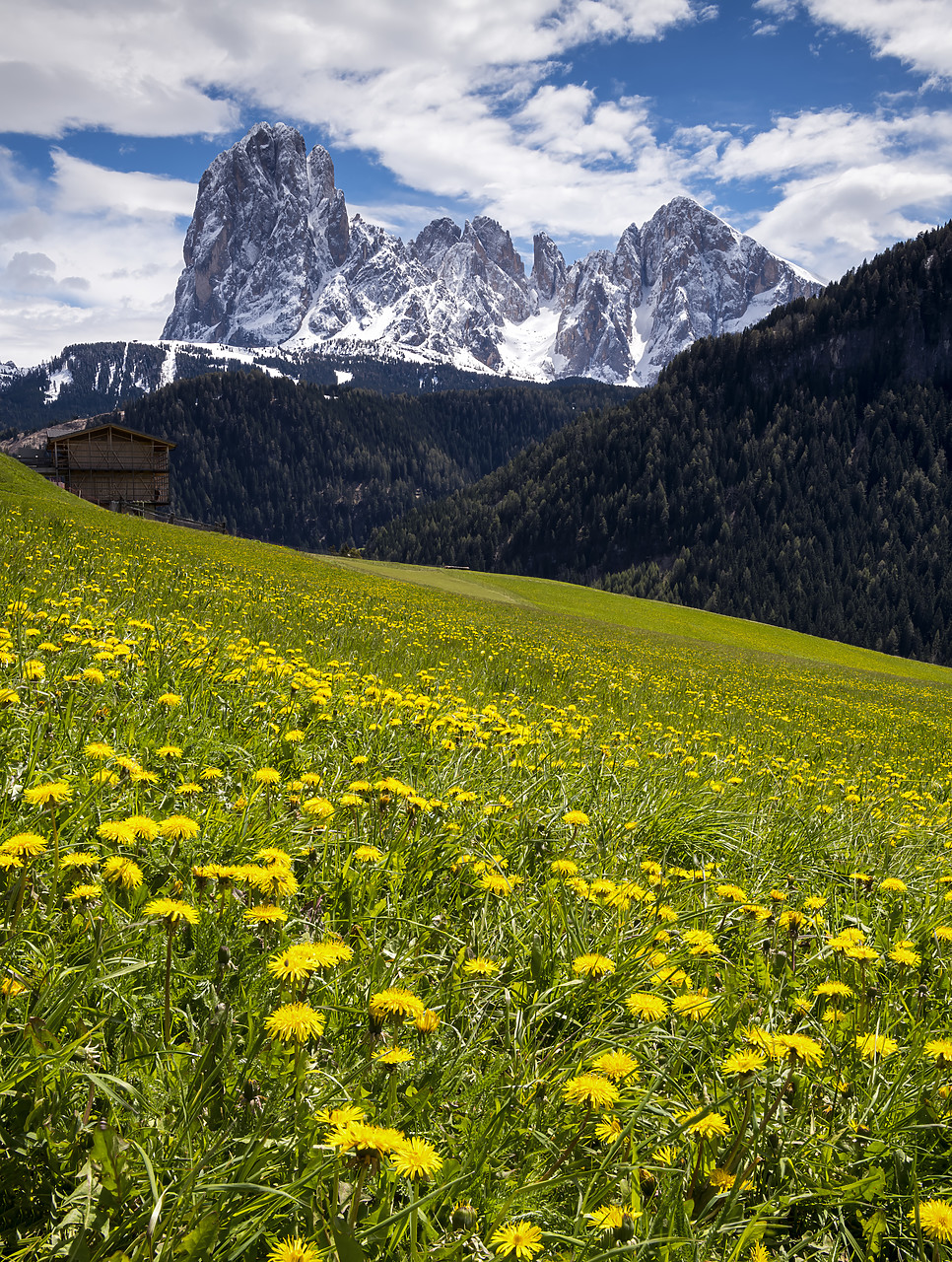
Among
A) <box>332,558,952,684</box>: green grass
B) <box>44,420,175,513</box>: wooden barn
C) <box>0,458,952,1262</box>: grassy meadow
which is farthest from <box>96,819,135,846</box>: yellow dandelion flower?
<box>44,420,175,513</box>: wooden barn

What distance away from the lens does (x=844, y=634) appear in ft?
454

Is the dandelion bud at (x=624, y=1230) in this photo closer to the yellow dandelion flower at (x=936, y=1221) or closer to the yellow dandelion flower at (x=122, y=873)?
the yellow dandelion flower at (x=936, y=1221)

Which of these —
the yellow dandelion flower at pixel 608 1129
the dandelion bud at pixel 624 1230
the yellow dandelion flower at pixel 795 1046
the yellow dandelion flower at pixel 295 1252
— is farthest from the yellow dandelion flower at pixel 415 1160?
the yellow dandelion flower at pixel 795 1046

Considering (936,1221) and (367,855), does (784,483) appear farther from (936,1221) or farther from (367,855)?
(936,1221)

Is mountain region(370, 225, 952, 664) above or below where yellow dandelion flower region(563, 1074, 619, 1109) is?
A: above

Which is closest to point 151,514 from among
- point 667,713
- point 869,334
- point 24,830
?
point 667,713

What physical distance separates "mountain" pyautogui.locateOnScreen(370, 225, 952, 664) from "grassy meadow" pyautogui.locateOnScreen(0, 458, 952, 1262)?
498ft

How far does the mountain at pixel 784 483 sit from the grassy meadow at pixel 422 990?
152m

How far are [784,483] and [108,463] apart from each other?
15351cm

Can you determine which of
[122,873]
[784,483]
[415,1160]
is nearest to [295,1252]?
[415,1160]

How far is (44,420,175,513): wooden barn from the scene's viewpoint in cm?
5766

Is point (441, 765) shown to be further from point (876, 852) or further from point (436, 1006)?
point (876, 852)

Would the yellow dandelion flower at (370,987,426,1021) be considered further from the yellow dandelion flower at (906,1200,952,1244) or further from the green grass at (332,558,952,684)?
the green grass at (332,558,952,684)

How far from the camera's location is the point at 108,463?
58219 mm
